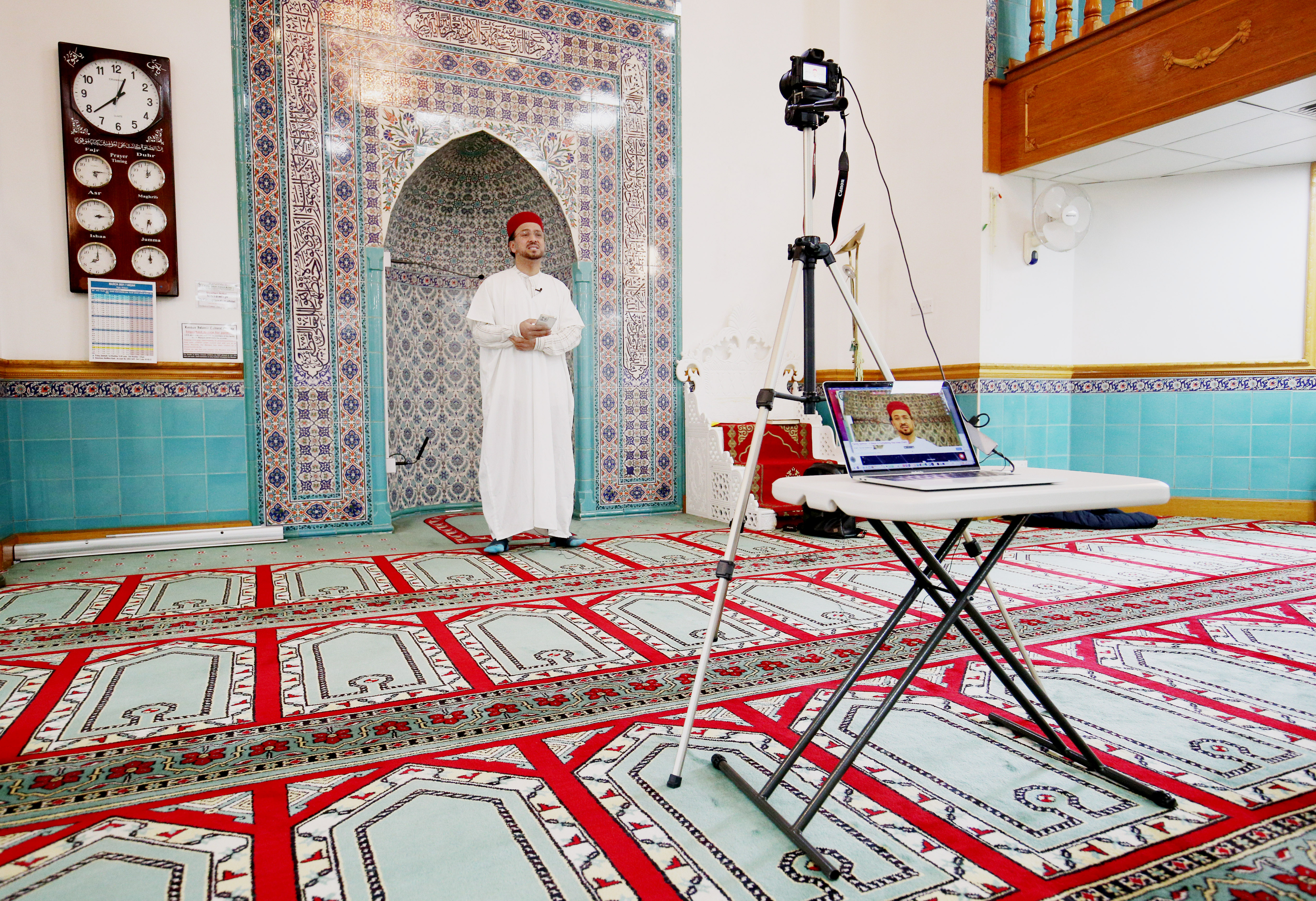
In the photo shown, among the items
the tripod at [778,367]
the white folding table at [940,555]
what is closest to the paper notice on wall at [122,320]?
the tripod at [778,367]

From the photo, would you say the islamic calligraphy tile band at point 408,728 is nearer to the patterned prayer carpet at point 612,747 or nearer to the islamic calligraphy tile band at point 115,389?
the patterned prayer carpet at point 612,747

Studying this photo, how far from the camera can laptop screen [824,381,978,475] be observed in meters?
1.50

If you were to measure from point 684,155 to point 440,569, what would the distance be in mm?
3418

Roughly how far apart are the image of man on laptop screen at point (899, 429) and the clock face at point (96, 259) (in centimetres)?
427

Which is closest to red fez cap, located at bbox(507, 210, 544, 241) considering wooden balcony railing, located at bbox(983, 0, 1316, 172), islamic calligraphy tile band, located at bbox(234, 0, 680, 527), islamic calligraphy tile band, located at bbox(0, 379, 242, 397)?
islamic calligraphy tile band, located at bbox(234, 0, 680, 527)

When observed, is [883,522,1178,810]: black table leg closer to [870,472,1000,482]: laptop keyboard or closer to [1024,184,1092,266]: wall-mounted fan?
[870,472,1000,482]: laptop keyboard

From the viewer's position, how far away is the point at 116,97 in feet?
13.6

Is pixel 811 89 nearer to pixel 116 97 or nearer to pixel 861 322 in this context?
pixel 861 322

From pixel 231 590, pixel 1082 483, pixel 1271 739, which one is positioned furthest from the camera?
pixel 231 590

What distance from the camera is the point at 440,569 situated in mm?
3621

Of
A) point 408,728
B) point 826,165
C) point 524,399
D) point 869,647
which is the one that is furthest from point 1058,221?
point 408,728

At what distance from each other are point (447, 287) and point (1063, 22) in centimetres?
428

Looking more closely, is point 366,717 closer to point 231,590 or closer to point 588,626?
point 588,626

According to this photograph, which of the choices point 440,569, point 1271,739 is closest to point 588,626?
point 440,569
